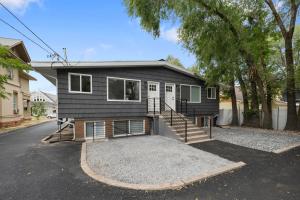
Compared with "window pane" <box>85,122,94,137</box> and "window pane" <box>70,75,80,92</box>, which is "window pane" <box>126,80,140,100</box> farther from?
"window pane" <box>70,75,80,92</box>

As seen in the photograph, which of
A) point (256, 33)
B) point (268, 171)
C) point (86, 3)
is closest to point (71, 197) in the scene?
point (268, 171)

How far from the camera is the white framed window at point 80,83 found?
29.3 ft

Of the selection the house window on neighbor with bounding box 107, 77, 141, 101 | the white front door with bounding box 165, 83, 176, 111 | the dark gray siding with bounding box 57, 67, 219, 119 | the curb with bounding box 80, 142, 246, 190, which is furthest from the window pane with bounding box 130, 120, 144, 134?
the curb with bounding box 80, 142, 246, 190

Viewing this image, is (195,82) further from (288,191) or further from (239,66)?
(288,191)

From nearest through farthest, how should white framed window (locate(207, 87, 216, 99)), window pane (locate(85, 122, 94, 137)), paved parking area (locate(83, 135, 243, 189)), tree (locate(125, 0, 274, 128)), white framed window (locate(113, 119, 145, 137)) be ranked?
paved parking area (locate(83, 135, 243, 189))
window pane (locate(85, 122, 94, 137))
tree (locate(125, 0, 274, 128))
white framed window (locate(113, 119, 145, 137))
white framed window (locate(207, 87, 216, 99))

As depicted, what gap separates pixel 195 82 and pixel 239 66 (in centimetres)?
315

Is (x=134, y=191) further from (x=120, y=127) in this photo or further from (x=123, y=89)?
(x=123, y=89)

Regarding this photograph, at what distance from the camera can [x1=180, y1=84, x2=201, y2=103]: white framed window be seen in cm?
1267

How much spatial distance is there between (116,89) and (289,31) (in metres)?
10.7

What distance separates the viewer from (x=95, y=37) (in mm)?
11562

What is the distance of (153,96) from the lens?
37.4 ft

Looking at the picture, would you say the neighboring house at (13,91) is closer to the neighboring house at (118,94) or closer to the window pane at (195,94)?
the neighboring house at (118,94)

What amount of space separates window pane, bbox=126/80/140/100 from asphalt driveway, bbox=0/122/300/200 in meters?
4.79

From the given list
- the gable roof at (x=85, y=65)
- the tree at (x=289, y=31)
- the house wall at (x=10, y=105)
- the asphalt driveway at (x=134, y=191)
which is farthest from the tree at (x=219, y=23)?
the house wall at (x=10, y=105)
